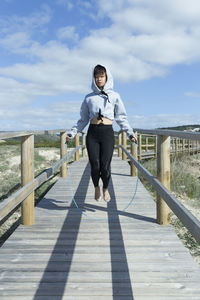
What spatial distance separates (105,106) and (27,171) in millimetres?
1265

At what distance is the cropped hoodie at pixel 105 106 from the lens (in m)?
3.69

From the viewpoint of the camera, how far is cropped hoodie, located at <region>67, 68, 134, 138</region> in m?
3.69

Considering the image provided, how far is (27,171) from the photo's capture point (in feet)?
10.8

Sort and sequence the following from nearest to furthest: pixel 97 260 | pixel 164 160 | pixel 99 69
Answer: pixel 97 260
pixel 164 160
pixel 99 69

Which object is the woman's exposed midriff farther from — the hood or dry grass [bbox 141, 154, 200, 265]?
dry grass [bbox 141, 154, 200, 265]

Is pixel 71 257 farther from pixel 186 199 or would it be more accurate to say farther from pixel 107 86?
pixel 186 199

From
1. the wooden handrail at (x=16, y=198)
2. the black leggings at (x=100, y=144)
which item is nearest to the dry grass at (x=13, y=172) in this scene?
the wooden handrail at (x=16, y=198)

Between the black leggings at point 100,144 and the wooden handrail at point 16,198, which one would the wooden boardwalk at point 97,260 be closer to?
the wooden handrail at point 16,198

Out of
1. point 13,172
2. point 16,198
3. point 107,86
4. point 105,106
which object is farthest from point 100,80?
point 13,172

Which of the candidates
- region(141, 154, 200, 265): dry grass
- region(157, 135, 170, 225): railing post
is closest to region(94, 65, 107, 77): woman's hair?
region(157, 135, 170, 225): railing post

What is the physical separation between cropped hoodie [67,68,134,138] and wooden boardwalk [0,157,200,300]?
115cm

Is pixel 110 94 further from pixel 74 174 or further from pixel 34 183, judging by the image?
pixel 74 174

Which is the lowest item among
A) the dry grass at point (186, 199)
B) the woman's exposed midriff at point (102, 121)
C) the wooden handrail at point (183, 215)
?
the dry grass at point (186, 199)

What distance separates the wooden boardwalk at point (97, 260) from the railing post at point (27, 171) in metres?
0.14
